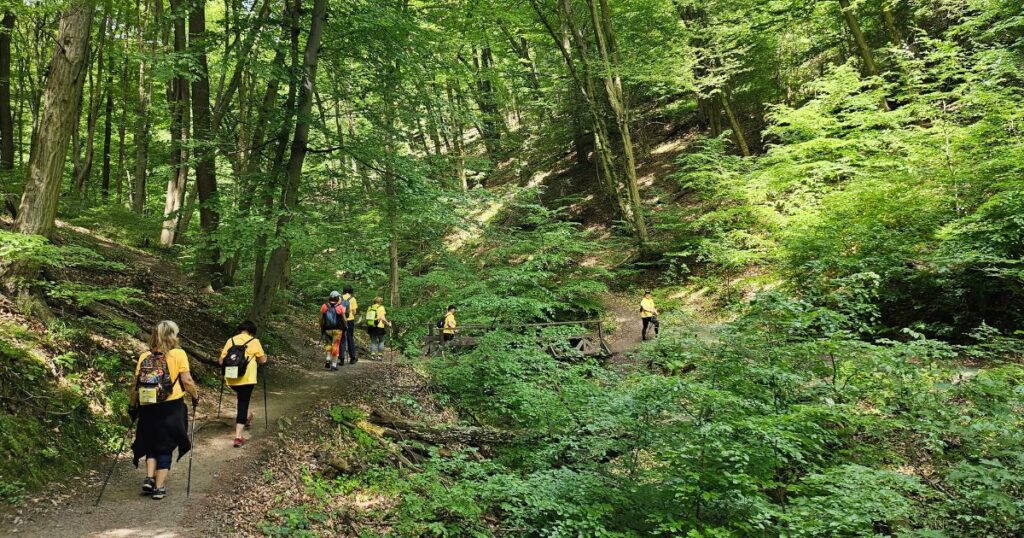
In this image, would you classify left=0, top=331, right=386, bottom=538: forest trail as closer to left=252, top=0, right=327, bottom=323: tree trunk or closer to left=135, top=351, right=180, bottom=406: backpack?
left=135, top=351, right=180, bottom=406: backpack

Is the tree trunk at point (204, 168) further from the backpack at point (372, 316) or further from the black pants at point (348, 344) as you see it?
the backpack at point (372, 316)

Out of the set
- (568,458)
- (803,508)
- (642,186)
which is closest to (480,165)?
(568,458)

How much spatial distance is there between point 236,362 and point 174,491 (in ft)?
5.36

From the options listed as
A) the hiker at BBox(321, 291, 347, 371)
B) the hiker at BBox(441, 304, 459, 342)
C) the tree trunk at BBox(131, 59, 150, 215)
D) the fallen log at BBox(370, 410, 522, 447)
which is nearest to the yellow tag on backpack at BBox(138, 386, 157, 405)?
the fallen log at BBox(370, 410, 522, 447)

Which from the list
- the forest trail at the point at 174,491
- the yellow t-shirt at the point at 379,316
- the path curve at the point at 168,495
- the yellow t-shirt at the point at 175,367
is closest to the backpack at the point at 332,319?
the yellow t-shirt at the point at 379,316

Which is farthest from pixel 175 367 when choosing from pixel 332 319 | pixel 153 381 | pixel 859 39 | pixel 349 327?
pixel 859 39

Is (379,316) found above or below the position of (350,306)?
below

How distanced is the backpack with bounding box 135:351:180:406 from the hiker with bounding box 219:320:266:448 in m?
1.57

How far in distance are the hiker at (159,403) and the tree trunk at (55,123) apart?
287 cm

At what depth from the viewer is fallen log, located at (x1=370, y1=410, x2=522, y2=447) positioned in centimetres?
858

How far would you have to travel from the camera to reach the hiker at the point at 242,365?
6.60 metres

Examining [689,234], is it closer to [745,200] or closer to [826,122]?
[745,200]

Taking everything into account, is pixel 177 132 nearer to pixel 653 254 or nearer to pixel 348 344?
pixel 348 344

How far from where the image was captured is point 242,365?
6629mm
